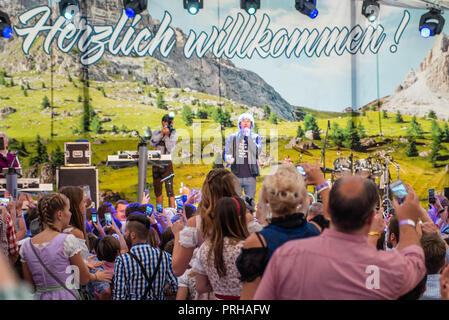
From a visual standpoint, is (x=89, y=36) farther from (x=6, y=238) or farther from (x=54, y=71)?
(x=6, y=238)

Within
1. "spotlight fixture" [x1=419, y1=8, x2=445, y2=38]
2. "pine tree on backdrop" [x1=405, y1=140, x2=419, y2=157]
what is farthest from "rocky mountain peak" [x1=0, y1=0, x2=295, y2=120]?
"spotlight fixture" [x1=419, y1=8, x2=445, y2=38]

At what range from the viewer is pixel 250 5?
920cm

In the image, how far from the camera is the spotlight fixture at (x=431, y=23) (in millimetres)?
9047

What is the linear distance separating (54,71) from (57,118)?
0.85 meters

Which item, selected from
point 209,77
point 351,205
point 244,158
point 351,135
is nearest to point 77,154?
point 244,158

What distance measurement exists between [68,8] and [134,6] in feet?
3.76

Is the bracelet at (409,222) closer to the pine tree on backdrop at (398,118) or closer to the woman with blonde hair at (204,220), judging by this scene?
the woman with blonde hair at (204,220)

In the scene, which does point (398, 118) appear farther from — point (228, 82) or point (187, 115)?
point (187, 115)

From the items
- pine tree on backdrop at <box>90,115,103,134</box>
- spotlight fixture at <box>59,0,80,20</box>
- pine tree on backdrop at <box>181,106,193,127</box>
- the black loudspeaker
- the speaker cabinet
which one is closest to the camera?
the black loudspeaker

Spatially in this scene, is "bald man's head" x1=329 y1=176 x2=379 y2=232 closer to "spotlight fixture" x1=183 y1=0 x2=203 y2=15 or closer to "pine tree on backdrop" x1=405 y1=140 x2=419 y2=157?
"spotlight fixture" x1=183 y1=0 x2=203 y2=15

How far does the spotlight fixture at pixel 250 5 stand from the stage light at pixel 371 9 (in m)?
2.01

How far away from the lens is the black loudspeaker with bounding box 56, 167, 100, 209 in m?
6.93

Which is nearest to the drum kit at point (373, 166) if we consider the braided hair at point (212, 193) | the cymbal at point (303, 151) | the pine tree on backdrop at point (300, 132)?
the cymbal at point (303, 151)

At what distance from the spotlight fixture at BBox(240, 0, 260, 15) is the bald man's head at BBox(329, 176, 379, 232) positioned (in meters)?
8.20
